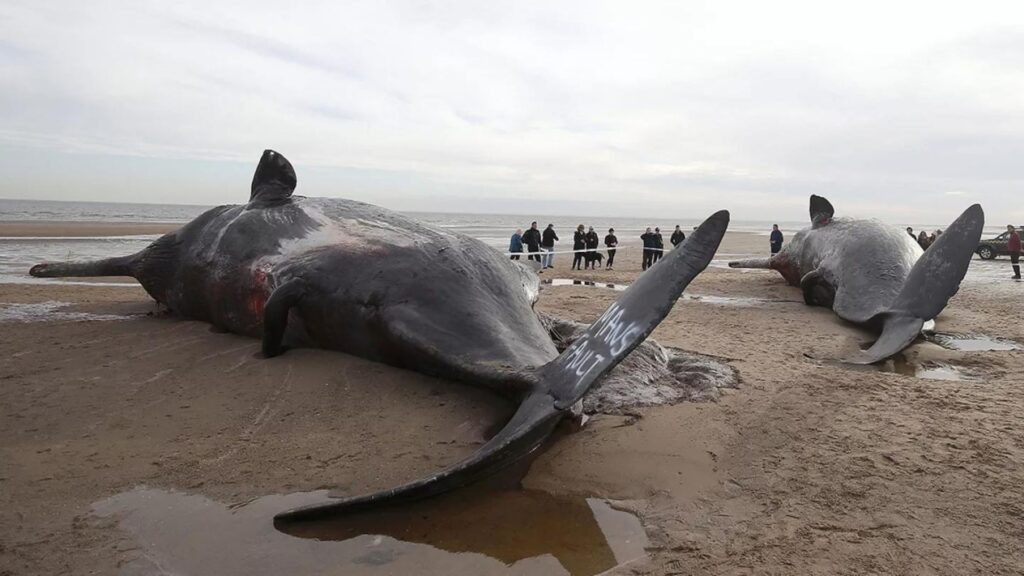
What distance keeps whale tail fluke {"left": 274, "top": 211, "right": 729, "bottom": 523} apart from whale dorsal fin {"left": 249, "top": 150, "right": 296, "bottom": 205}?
4342 millimetres

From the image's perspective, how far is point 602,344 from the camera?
3.55 meters

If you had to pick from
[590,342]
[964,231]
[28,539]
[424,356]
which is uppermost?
[964,231]

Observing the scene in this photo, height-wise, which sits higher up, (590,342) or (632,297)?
(632,297)

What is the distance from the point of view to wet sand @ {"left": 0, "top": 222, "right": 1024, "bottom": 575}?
2.88m

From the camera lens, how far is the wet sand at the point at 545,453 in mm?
2877

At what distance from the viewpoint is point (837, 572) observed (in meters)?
2.68

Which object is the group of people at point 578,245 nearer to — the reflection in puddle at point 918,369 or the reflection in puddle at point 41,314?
the reflection in puddle at point 41,314

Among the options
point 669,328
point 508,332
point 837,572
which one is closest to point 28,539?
point 508,332

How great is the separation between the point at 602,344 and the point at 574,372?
221 mm

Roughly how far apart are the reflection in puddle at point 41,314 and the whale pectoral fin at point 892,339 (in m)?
8.46

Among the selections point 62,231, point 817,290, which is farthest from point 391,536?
point 62,231

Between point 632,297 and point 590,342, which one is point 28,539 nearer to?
point 590,342

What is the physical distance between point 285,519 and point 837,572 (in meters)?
2.50

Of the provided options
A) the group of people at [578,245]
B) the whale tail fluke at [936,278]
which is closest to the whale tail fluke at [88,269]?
the whale tail fluke at [936,278]
